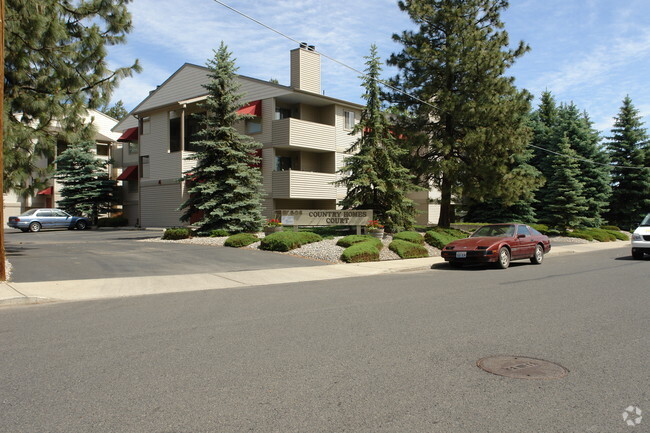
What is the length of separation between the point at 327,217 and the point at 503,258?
8.36m

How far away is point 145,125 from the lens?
3638cm

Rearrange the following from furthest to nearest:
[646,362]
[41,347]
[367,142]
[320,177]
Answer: [320,177] < [367,142] < [41,347] < [646,362]

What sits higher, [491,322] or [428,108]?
[428,108]

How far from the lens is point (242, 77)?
33250 millimetres

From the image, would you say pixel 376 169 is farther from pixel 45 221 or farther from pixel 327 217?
pixel 45 221

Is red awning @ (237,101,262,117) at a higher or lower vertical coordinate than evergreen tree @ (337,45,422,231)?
higher

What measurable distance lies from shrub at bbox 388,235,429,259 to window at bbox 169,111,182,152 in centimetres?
2096

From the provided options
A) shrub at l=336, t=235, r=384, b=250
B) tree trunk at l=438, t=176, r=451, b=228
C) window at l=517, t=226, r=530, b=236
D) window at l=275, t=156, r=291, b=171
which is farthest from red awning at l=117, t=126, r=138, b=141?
window at l=517, t=226, r=530, b=236

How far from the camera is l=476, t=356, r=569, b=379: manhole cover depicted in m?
4.87

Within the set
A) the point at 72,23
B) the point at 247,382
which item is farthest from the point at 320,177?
the point at 247,382

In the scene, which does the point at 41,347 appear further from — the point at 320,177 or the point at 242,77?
the point at 242,77

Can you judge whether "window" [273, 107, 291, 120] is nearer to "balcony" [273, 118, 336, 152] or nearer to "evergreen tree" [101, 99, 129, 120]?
"balcony" [273, 118, 336, 152]

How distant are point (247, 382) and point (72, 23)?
14.9m

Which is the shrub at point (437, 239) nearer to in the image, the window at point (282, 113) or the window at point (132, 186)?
the window at point (282, 113)
